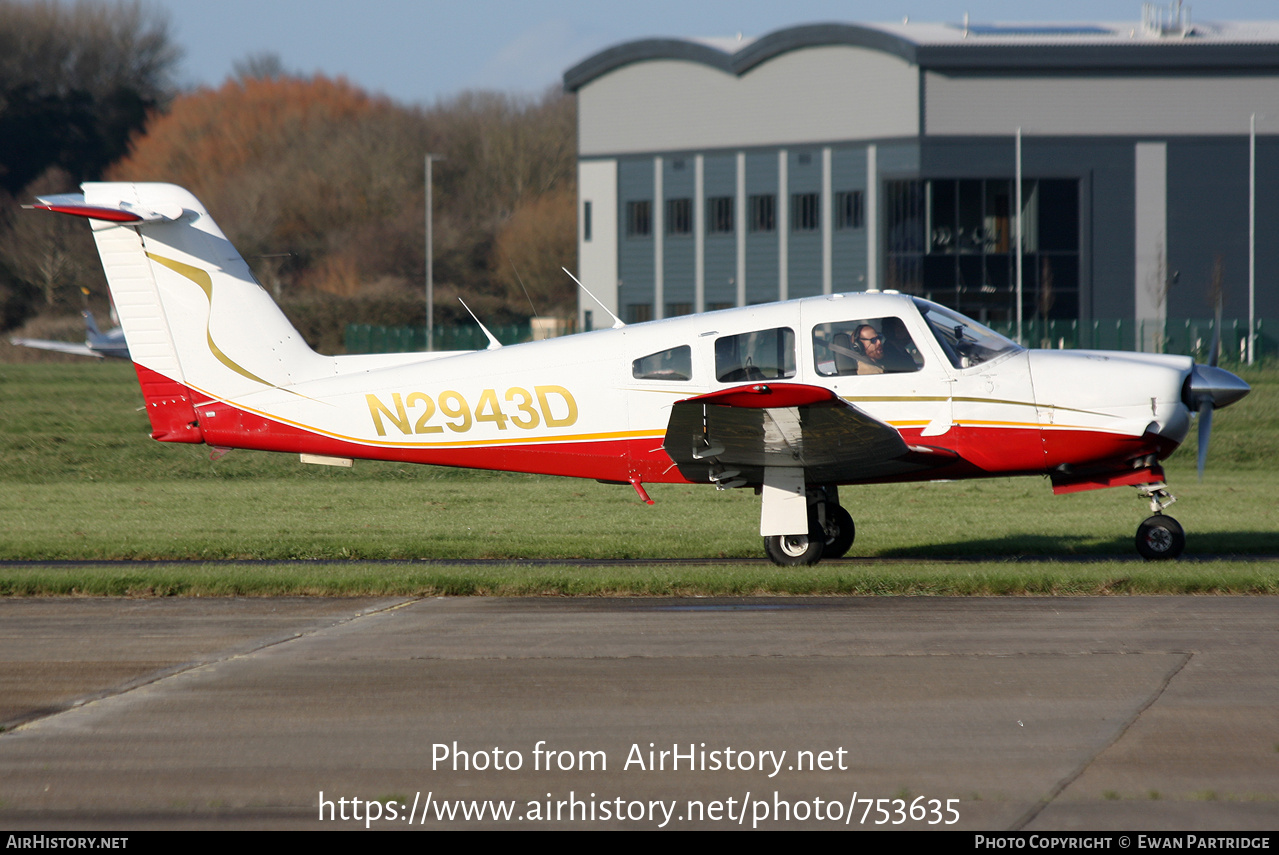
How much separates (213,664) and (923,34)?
4884 centimetres

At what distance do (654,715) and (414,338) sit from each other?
1996 inches

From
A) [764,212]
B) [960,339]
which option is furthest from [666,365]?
[764,212]

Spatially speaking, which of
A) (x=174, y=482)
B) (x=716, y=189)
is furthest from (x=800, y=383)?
(x=716, y=189)

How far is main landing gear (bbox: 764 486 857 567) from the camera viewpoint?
11.8 meters

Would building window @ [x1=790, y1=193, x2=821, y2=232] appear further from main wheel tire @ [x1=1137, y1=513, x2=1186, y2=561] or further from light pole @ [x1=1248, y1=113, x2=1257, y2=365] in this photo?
main wheel tire @ [x1=1137, y1=513, x2=1186, y2=561]

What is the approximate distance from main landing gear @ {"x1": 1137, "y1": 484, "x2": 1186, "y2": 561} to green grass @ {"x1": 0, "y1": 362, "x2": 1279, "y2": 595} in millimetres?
413

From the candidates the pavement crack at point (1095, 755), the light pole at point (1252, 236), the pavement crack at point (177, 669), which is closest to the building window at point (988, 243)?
the light pole at point (1252, 236)

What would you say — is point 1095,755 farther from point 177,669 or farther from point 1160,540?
point 1160,540

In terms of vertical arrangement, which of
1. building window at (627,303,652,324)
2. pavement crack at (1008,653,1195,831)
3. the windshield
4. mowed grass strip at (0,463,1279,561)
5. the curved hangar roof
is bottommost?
mowed grass strip at (0,463,1279,561)

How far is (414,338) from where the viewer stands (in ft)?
184

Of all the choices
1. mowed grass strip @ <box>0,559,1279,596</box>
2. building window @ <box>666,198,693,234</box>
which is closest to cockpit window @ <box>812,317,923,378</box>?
mowed grass strip @ <box>0,559,1279,596</box>

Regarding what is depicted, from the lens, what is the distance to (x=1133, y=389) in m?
11.1

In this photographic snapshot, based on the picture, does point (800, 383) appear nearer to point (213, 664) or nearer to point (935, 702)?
point (935, 702)

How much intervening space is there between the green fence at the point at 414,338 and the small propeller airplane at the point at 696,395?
39.3 meters
